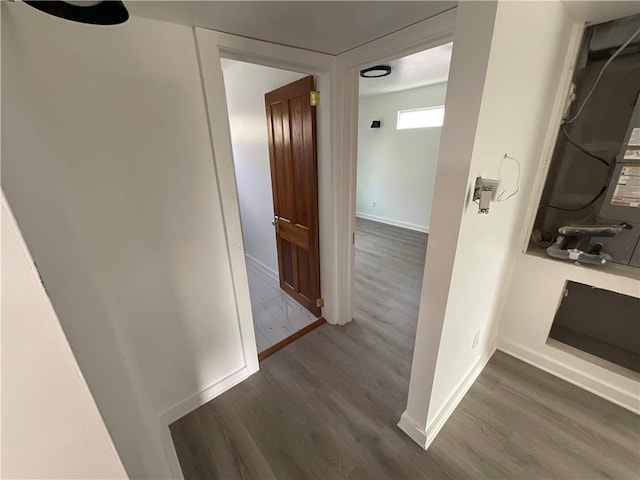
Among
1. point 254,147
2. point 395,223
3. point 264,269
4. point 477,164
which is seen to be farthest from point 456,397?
point 395,223

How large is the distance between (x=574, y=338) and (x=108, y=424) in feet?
9.21

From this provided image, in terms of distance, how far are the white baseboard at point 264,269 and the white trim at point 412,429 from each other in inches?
73.9

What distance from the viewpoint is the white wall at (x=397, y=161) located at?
14.8ft

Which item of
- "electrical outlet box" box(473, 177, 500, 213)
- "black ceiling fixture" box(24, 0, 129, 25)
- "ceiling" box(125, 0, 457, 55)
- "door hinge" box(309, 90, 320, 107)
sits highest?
"ceiling" box(125, 0, 457, 55)

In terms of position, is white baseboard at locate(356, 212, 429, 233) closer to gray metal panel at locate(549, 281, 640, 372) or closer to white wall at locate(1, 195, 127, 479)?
gray metal panel at locate(549, 281, 640, 372)

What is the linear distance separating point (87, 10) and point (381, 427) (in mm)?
2034

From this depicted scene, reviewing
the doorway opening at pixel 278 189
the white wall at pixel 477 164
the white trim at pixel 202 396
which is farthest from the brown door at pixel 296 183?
the white wall at pixel 477 164

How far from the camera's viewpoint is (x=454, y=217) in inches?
39.2

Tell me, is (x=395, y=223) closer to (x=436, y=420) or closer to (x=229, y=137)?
(x=436, y=420)

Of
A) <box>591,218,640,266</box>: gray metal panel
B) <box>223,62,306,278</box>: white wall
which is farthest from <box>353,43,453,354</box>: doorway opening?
<box>591,218,640,266</box>: gray metal panel

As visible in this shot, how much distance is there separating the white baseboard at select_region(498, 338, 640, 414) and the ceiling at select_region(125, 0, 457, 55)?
2.22 m

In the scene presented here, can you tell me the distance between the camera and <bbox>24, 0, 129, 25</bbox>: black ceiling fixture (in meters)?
0.55

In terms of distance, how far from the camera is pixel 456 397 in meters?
1.60

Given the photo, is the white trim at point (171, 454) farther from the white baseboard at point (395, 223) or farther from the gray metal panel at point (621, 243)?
the white baseboard at point (395, 223)
